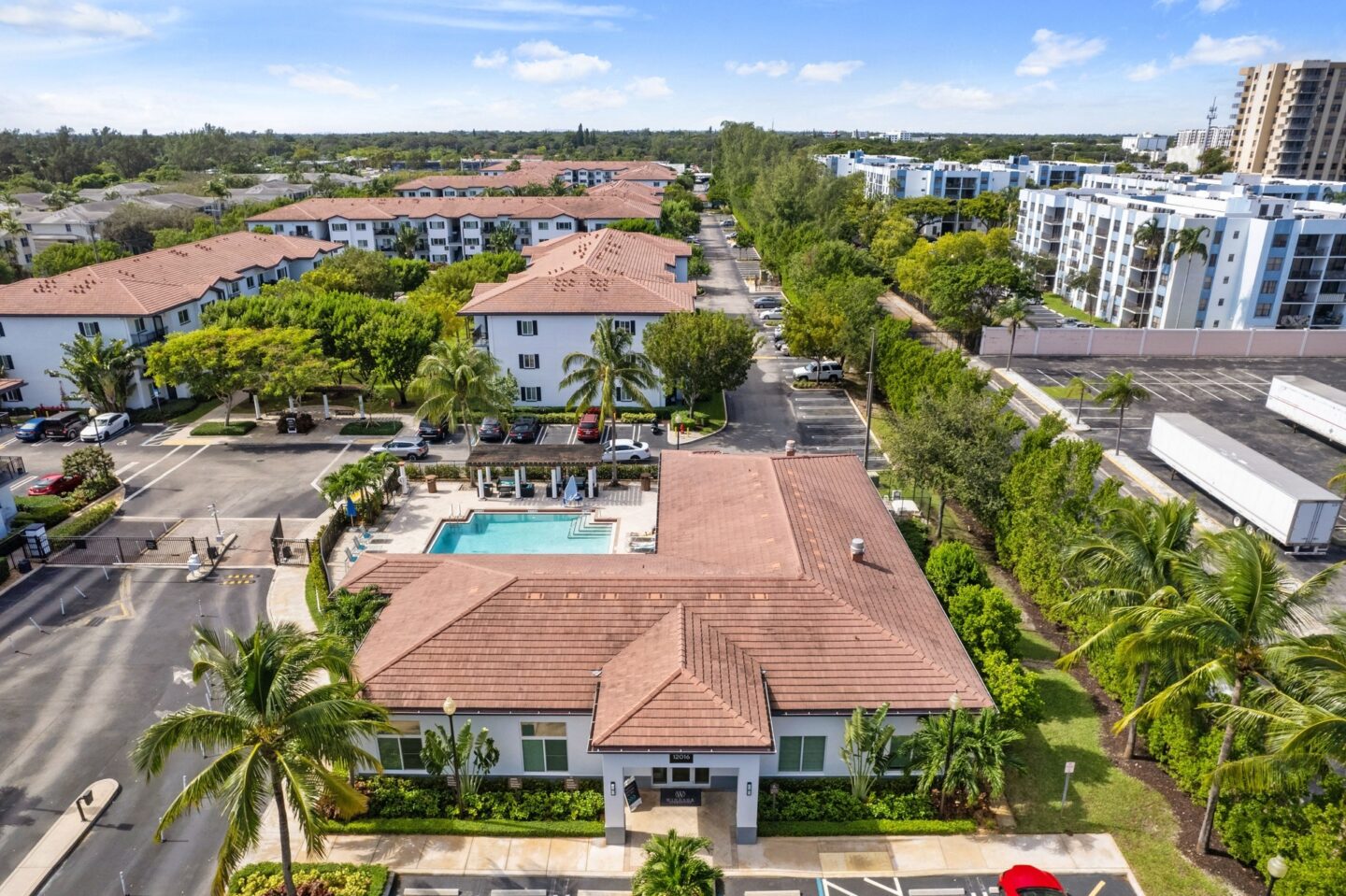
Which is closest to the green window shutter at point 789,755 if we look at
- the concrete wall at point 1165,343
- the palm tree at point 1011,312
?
the palm tree at point 1011,312

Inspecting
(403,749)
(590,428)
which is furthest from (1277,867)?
(590,428)

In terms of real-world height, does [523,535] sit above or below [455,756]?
below

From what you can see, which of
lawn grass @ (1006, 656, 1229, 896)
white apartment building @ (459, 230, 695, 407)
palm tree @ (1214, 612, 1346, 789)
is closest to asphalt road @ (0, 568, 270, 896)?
lawn grass @ (1006, 656, 1229, 896)

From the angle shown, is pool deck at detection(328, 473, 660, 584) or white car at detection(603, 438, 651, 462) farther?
white car at detection(603, 438, 651, 462)

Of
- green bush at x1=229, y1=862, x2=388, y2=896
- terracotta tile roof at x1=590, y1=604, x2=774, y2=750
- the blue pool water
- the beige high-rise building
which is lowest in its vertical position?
the blue pool water

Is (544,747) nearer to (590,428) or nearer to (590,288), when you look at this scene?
(590,428)

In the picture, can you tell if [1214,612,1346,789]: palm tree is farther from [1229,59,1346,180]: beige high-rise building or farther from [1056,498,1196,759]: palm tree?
[1229,59,1346,180]: beige high-rise building

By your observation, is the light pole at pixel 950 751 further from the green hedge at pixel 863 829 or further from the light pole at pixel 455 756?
the light pole at pixel 455 756
